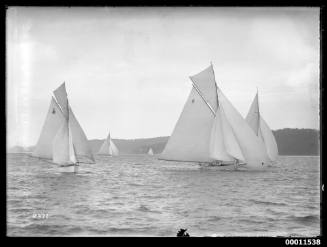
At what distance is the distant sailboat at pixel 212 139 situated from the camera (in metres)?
13.0

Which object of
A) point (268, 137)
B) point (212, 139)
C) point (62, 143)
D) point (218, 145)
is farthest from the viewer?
point (212, 139)

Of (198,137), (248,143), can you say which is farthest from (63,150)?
(248,143)

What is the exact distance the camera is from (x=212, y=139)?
14.2 m

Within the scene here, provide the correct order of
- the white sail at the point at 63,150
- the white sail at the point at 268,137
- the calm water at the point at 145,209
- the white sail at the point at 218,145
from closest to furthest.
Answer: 1. the calm water at the point at 145,209
2. the white sail at the point at 268,137
3. the white sail at the point at 63,150
4. the white sail at the point at 218,145

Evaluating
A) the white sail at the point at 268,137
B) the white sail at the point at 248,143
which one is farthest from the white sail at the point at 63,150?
the white sail at the point at 268,137

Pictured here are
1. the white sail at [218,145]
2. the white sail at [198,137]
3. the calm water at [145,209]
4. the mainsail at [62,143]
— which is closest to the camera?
the calm water at [145,209]

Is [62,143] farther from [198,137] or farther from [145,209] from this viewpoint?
[145,209]

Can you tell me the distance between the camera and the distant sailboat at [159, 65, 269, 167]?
42.8 feet

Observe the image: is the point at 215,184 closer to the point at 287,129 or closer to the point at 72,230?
the point at 287,129

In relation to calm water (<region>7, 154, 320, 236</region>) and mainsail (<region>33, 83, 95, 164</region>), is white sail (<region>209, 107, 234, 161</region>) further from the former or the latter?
calm water (<region>7, 154, 320, 236</region>)

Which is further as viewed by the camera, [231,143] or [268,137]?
[231,143]

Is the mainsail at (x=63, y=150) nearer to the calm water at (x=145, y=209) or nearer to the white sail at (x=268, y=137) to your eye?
the calm water at (x=145, y=209)

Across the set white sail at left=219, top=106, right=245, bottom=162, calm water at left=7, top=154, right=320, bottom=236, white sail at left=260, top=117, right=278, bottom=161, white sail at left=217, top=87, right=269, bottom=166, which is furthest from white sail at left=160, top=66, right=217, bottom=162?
calm water at left=7, top=154, right=320, bottom=236
